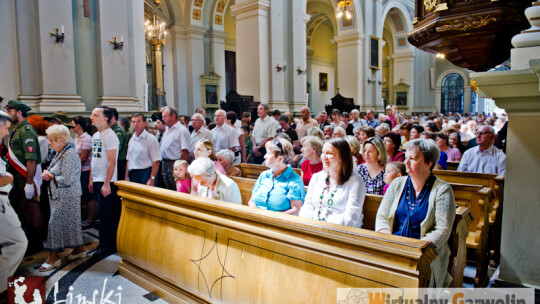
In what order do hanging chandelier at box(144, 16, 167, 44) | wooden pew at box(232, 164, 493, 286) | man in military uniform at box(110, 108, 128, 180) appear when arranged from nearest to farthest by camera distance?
wooden pew at box(232, 164, 493, 286) → man in military uniform at box(110, 108, 128, 180) → hanging chandelier at box(144, 16, 167, 44)

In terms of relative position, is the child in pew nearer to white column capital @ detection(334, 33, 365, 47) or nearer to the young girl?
the young girl

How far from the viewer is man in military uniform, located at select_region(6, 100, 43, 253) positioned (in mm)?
3842

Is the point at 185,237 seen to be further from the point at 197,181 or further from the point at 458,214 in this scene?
the point at 458,214

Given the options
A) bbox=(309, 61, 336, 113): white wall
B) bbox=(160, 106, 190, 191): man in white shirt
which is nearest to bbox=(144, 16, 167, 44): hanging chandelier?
bbox=(160, 106, 190, 191): man in white shirt

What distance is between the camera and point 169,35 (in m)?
13.7

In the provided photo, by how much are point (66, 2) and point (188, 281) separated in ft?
20.2

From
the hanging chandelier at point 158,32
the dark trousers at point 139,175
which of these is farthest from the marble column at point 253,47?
the dark trousers at point 139,175

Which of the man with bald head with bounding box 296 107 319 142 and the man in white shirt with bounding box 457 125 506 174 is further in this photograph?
the man with bald head with bounding box 296 107 319 142

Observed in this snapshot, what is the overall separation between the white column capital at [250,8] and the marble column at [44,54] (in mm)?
5240

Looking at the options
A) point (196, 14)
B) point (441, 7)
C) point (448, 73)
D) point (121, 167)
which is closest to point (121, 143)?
point (121, 167)

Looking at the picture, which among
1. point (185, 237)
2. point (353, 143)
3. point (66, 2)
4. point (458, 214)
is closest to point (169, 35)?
point (66, 2)

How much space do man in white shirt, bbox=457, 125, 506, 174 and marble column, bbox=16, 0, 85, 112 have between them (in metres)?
6.65

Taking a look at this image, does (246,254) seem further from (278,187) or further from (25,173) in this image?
(25,173)

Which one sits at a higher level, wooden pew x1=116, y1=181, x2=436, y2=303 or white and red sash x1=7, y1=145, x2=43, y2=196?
white and red sash x1=7, y1=145, x2=43, y2=196
